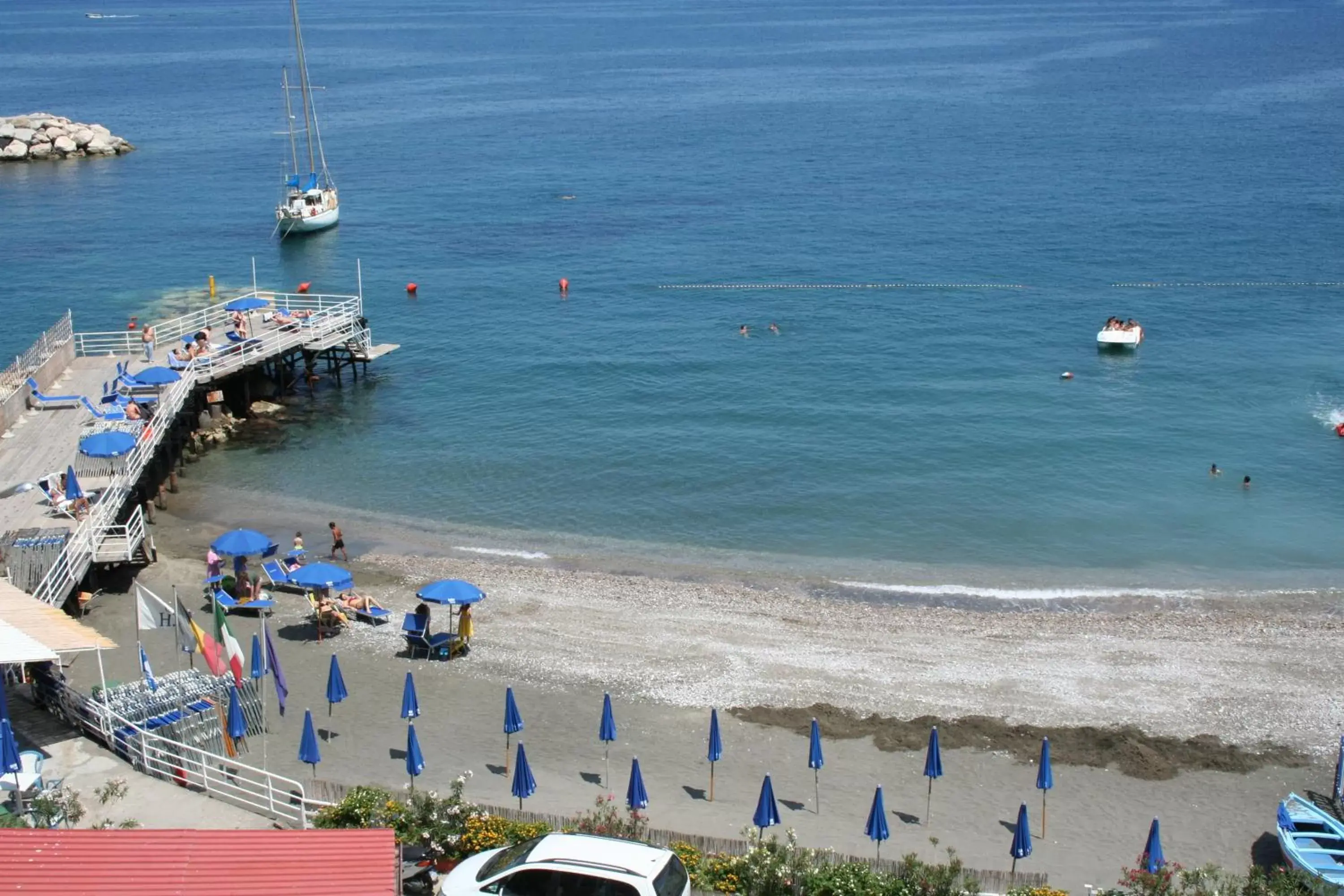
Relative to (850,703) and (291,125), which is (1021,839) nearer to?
(850,703)

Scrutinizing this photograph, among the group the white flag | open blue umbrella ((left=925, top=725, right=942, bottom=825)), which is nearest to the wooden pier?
the white flag

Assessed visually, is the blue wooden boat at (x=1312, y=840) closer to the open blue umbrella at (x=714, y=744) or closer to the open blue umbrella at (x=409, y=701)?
the open blue umbrella at (x=714, y=744)

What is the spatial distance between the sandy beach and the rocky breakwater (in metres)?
81.2

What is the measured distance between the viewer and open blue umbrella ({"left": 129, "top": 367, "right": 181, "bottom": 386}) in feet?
134

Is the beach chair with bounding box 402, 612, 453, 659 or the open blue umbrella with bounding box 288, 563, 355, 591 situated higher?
the open blue umbrella with bounding box 288, 563, 355, 591

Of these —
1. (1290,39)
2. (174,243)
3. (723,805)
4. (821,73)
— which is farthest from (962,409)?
(1290,39)

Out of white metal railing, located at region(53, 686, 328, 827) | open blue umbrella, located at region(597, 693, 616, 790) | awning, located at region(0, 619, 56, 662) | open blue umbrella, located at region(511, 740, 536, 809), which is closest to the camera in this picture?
awning, located at region(0, 619, 56, 662)

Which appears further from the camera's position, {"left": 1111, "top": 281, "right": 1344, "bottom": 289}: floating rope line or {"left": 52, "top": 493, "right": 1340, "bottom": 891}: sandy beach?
{"left": 1111, "top": 281, "right": 1344, "bottom": 289}: floating rope line

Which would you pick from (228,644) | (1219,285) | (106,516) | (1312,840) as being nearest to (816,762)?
(1312,840)

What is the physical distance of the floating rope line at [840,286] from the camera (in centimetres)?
6800

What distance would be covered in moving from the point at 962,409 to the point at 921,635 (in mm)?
19726

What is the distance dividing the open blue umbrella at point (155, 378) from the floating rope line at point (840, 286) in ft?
101

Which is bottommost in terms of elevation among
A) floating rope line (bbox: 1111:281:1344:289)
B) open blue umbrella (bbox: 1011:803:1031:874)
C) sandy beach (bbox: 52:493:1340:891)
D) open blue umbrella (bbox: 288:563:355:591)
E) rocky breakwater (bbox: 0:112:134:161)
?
sandy beach (bbox: 52:493:1340:891)

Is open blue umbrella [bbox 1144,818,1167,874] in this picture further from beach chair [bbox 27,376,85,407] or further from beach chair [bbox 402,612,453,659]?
beach chair [bbox 27,376,85,407]
